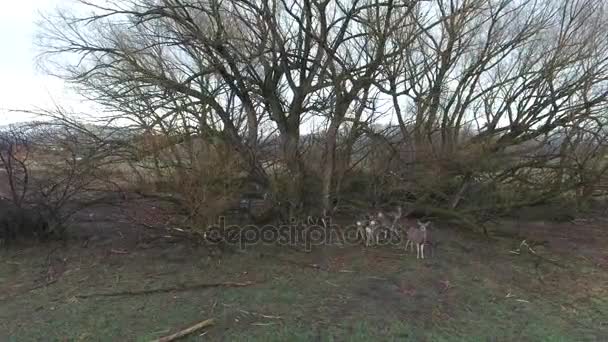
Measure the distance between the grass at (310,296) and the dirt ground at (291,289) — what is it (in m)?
0.02

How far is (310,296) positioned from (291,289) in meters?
0.28

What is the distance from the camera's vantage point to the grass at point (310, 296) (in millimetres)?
3197

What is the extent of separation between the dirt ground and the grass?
0.02 meters

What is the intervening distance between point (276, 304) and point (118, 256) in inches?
106

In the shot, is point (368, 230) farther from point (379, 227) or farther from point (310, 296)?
point (310, 296)

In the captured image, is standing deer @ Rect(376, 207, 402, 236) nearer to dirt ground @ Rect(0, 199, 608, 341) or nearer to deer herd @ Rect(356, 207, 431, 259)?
deer herd @ Rect(356, 207, 431, 259)

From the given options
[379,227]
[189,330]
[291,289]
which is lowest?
[189,330]

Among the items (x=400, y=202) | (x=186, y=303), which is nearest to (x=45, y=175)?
(x=186, y=303)

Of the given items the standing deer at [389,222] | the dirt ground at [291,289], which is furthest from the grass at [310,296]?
the standing deer at [389,222]

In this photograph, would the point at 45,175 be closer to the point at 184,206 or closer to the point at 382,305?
the point at 184,206

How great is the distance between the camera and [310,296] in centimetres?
390

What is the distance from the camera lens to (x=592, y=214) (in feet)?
26.4

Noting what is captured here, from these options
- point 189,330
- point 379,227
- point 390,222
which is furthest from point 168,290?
point 390,222

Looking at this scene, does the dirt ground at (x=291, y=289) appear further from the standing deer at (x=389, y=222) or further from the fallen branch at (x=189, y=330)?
the standing deer at (x=389, y=222)
